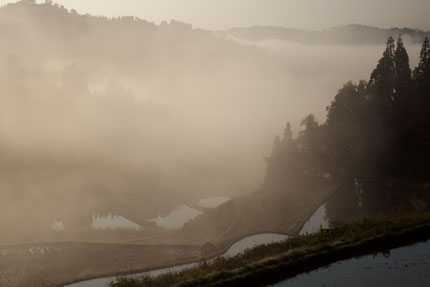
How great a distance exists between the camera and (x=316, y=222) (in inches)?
1419

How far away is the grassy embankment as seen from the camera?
65.7 ft

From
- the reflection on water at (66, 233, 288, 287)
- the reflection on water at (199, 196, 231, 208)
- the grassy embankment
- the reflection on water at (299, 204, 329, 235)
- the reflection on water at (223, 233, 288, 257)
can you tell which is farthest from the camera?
the reflection on water at (199, 196, 231, 208)

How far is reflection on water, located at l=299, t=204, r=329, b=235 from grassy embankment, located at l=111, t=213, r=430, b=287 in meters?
8.97

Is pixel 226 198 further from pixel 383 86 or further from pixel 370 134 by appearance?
pixel 383 86

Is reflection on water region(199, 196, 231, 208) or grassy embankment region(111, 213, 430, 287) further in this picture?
reflection on water region(199, 196, 231, 208)

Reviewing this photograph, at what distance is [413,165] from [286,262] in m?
35.2

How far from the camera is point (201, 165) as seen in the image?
307 feet

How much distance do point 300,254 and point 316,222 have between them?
15.1 m

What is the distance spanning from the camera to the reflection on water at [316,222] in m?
34.2

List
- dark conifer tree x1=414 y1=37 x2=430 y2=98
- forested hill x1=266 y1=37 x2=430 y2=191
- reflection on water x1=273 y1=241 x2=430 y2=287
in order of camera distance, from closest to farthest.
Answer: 1. reflection on water x1=273 y1=241 x2=430 y2=287
2. forested hill x1=266 y1=37 x2=430 y2=191
3. dark conifer tree x1=414 y1=37 x2=430 y2=98

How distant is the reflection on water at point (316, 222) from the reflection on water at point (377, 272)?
1226 cm

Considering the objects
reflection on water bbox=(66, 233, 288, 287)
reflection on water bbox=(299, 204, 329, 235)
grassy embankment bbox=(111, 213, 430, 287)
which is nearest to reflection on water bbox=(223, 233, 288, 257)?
reflection on water bbox=(66, 233, 288, 287)

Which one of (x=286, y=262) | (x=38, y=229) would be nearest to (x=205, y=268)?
(x=286, y=262)

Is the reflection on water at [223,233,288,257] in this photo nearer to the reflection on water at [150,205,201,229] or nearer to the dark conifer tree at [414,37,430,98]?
the reflection on water at [150,205,201,229]
